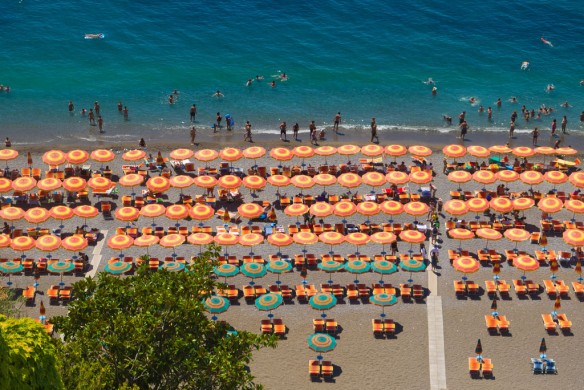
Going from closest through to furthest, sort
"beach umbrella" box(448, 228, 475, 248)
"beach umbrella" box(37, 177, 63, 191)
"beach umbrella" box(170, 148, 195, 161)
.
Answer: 1. "beach umbrella" box(448, 228, 475, 248)
2. "beach umbrella" box(37, 177, 63, 191)
3. "beach umbrella" box(170, 148, 195, 161)

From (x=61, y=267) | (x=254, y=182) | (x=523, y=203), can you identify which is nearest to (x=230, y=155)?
(x=254, y=182)

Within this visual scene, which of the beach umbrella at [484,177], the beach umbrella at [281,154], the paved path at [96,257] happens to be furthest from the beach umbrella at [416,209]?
the paved path at [96,257]

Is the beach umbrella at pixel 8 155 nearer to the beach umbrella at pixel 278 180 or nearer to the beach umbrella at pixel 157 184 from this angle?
the beach umbrella at pixel 157 184

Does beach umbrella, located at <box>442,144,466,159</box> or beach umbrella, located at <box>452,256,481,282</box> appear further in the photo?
beach umbrella, located at <box>442,144,466,159</box>

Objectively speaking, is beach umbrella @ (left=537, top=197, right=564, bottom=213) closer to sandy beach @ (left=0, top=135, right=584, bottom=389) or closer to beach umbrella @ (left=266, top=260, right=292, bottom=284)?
sandy beach @ (left=0, top=135, right=584, bottom=389)

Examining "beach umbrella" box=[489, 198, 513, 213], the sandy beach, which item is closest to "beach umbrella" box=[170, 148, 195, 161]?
the sandy beach

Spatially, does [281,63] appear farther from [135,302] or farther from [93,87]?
[135,302]

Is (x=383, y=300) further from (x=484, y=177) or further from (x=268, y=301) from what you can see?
(x=484, y=177)
